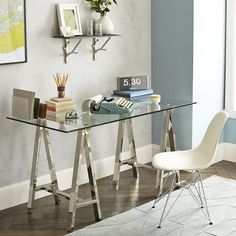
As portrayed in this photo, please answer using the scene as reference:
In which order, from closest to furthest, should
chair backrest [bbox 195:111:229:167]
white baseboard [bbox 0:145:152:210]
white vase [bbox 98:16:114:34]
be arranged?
chair backrest [bbox 195:111:229:167]
white baseboard [bbox 0:145:152:210]
white vase [bbox 98:16:114:34]

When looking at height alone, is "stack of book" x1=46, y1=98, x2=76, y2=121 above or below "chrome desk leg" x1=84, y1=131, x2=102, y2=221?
above

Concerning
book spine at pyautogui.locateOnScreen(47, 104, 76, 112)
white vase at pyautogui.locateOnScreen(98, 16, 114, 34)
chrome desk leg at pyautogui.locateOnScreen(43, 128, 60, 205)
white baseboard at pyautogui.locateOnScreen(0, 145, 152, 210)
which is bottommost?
white baseboard at pyautogui.locateOnScreen(0, 145, 152, 210)

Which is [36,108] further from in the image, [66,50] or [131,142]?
[131,142]

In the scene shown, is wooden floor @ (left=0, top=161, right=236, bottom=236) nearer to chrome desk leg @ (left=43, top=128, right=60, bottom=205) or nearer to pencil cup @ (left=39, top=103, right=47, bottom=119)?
chrome desk leg @ (left=43, top=128, right=60, bottom=205)

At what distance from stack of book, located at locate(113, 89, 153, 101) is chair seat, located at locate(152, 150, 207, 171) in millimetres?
628

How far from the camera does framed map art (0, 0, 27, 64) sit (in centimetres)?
358

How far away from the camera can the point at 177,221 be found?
359 cm

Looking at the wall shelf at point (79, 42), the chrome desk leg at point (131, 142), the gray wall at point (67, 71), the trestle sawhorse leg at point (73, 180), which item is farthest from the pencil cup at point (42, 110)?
the chrome desk leg at point (131, 142)

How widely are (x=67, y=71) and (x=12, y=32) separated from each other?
0.64 m

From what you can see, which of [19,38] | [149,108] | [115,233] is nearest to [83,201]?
[115,233]

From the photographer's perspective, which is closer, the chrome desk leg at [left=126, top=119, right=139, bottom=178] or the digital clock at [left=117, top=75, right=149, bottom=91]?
the digital clock at [left=117, top=75, right=149, bottom=91]

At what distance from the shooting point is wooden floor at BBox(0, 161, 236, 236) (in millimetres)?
3521

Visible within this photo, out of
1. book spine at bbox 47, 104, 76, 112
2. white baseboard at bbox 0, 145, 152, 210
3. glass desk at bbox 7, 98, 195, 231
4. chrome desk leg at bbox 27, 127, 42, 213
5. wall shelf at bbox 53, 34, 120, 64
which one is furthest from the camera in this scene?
wall shelf at bbox 53, 34, 120, 64

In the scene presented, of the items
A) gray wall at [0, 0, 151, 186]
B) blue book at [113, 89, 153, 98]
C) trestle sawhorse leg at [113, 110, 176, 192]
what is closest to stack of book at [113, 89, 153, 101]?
blue book at [113, 89, 153, 98]
